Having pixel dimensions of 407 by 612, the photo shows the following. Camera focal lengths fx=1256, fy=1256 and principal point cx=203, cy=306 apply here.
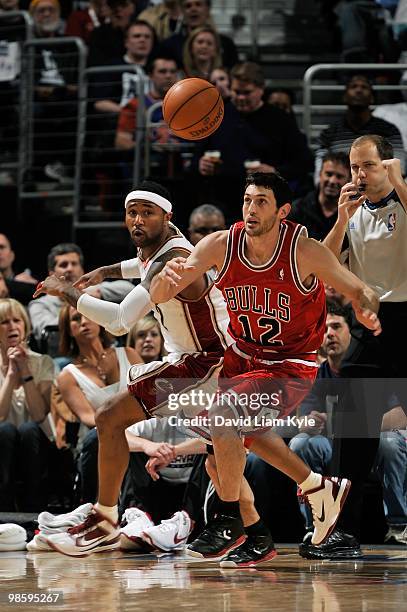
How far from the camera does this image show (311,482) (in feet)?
22.2

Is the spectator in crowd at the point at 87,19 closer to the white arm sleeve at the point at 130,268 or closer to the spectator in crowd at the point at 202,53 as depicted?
the spectator in crowd at the point at 202,53

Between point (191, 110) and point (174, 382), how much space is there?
1774 millimetres

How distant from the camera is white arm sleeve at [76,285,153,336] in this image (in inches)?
270

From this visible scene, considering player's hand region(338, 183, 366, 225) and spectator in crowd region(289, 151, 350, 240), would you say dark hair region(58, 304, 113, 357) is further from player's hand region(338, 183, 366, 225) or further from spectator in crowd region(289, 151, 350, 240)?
player's hand region(338, 183, 366, 225)

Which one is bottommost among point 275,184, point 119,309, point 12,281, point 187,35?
point 12,281

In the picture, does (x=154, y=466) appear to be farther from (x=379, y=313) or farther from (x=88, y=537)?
(x=379, y=313)

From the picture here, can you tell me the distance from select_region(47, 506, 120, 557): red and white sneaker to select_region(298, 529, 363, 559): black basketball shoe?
43.4 inches

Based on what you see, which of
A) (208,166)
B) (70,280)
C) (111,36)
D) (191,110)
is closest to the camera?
(191,110)

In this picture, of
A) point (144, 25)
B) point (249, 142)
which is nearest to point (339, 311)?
point (249, 142)

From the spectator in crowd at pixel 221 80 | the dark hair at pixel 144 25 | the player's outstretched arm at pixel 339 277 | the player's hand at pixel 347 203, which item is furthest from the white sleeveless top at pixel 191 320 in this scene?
the dark hair at pixel 144 25

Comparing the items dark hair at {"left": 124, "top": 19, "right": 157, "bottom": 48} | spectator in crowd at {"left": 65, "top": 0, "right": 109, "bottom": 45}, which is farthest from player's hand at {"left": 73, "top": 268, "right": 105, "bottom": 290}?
spectator in crowd at {"left": 65, "top": 0, "right": 109, "bottom": 45}

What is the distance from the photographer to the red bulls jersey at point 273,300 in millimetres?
6699

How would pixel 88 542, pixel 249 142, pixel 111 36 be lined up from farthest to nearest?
1. pixel 111 36
2. pixel 249 142
3. pixel 88 542

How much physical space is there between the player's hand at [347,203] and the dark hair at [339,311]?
48.2 inches
